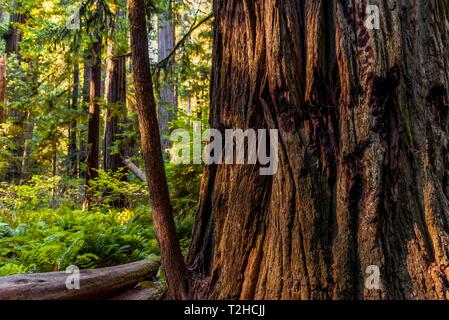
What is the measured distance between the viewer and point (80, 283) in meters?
3.55

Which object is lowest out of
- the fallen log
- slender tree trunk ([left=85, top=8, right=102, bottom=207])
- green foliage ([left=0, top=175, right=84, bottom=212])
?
the fallen log

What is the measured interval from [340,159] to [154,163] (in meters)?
1.50

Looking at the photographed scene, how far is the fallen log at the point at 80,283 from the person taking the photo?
305cm

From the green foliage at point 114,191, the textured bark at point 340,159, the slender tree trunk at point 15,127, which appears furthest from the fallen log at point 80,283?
the slender tree trunk at point 15,127

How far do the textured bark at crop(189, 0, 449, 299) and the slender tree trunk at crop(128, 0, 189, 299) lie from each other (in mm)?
349

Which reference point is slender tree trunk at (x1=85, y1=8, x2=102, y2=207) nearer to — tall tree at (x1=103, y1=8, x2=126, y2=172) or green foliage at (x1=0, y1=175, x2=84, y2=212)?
tall tree at (x1=103, y1=8, x2=126, y2=172)

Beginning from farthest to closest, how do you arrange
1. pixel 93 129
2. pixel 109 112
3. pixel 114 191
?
pixel 93 129
pixel 109 112
pixel 114 191

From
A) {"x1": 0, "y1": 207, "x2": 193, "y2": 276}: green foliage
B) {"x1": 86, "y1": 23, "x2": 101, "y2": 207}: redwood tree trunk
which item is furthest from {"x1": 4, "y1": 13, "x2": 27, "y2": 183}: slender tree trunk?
{"x1": 0, "y1": 207, "x2": 193, "y2": 276}: green foliage

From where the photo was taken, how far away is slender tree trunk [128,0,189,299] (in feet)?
9.86

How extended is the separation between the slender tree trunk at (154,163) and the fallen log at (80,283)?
111 centimetres

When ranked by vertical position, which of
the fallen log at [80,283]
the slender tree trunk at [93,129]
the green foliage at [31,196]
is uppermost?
the slender tree trunk at [93,129]

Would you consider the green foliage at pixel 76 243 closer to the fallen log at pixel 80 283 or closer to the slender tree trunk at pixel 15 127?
the fallen log at pixel 80 283

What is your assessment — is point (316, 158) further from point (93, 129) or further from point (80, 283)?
point (93, 129)

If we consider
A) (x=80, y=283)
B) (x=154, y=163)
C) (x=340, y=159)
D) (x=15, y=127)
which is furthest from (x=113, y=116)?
(x=340, y=159)
